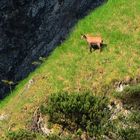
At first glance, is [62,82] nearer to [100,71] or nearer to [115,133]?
[100,71]

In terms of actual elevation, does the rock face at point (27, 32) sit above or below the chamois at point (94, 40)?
above

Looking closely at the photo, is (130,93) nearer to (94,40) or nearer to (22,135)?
(94,40)

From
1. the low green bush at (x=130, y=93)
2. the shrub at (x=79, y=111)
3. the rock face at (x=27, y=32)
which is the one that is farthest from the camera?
the rock face at (x=27, y=32)

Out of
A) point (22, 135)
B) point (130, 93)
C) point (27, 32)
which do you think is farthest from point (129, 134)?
point (27, 32)

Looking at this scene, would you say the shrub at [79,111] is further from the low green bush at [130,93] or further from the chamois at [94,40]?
the chamois at [94,40]

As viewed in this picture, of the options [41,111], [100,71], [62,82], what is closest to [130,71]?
[100,71]

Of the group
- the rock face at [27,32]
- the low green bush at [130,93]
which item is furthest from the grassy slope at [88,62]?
the low green bush at [130,93]
